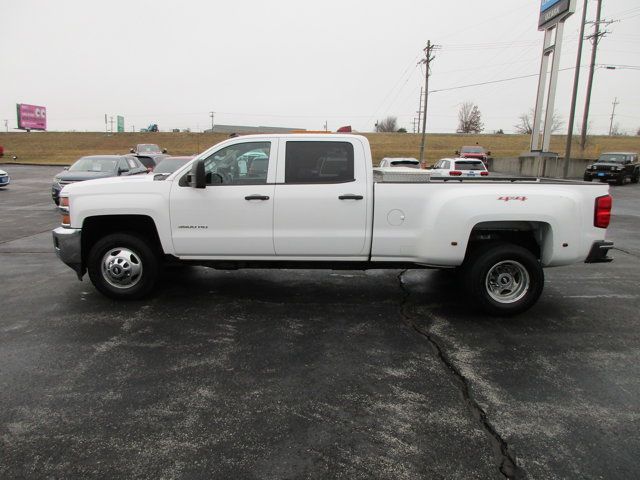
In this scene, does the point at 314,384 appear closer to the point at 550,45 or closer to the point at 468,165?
the point at 468,165

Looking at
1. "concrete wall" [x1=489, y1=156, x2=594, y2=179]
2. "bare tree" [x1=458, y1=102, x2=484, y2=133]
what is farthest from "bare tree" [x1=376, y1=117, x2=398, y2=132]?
"concrete wall" [x1=489, y1=156, x2=594, y2=179]

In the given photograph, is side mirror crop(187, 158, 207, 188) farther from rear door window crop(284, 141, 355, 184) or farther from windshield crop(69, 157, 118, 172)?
windshield crop(69, 157, 118, 172)

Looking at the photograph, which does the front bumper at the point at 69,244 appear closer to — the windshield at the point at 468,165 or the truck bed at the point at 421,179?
the truck bed at the point at 421,179

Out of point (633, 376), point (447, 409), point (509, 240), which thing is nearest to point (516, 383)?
point (447, 409)

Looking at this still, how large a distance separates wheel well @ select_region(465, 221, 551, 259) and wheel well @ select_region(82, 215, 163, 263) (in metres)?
3.69

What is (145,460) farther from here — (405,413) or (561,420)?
(561,420)

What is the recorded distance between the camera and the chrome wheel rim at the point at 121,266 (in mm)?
5625

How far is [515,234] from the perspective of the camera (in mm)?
5598

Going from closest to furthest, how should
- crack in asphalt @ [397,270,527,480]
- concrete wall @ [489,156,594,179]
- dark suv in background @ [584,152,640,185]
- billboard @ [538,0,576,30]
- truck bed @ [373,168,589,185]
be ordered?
crack in asphalt @ [397,270,527,480] < truck bed @ [373,168,589,185] < dark suv in background @ [584,152,640,185] < billboard @ [538,0,576,30] < concrete wall @ [489,156,594,179]

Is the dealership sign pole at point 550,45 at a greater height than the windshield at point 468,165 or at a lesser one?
greater

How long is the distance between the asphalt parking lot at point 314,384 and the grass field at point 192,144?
52.5 m

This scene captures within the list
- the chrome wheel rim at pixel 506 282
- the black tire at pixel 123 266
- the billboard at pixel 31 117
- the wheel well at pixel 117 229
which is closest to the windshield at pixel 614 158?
the chrome wheel rim at pixel 506 282

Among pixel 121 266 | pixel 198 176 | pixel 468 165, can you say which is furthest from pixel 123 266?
pixel 468 165

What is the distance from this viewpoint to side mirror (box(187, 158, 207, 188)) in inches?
205
